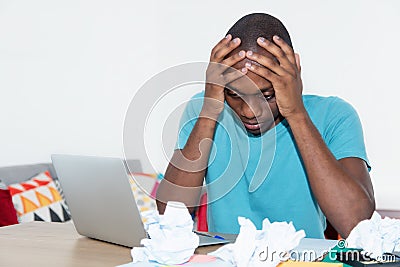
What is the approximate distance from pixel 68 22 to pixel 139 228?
6.45 feet

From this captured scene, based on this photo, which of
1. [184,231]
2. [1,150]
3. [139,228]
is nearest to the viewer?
[184,231]

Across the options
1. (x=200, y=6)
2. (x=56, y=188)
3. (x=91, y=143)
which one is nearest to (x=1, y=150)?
(x=56, y=188)

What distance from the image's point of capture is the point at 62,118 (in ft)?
9.87

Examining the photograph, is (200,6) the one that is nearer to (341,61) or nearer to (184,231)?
(341,61)

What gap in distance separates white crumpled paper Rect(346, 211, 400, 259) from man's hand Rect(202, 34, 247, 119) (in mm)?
505

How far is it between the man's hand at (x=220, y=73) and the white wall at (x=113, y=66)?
139 cm

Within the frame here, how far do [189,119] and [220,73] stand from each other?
0.29 meters

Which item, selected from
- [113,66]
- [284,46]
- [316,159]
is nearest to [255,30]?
[284,46]

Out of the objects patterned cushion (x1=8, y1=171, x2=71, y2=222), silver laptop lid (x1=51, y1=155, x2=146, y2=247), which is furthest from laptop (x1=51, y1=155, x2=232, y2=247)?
patterned cushion (x1=8, y1=171, x2=71, y2=222)

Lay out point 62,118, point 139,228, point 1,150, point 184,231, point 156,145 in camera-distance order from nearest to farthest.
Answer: point 184,231 < point 139,228 < point 1,150 < point 62,118 < point 156,145

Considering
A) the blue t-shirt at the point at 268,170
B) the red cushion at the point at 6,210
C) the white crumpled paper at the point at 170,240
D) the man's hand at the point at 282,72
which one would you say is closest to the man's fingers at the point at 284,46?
the man's hand at the point at 282,72

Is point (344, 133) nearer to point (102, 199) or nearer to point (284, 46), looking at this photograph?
point (284, 46)

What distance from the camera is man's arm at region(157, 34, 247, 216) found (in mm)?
1541

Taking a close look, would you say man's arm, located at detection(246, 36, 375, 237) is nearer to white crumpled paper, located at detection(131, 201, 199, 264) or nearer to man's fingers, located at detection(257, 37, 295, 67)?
man's fingers, located at detection(257, 37, 295, 67)
